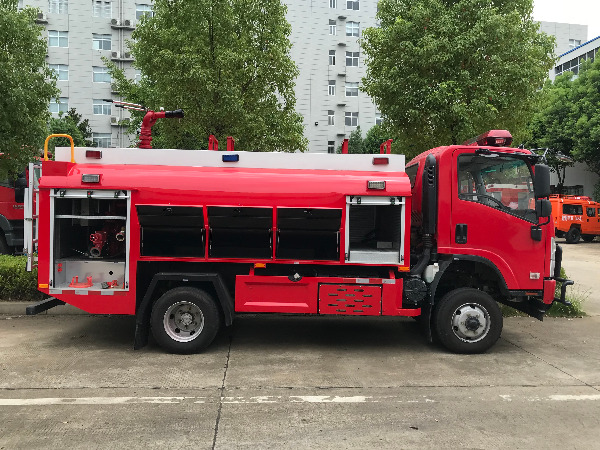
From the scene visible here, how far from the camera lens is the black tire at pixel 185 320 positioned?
20.0 ft

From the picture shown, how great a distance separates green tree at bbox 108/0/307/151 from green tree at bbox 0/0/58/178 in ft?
9.51

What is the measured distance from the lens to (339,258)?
619cm

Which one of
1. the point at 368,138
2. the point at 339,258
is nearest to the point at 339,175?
the point at 339,258

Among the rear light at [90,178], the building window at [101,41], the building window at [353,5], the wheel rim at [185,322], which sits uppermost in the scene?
the building window at [353,5]

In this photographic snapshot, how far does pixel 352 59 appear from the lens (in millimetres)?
46375

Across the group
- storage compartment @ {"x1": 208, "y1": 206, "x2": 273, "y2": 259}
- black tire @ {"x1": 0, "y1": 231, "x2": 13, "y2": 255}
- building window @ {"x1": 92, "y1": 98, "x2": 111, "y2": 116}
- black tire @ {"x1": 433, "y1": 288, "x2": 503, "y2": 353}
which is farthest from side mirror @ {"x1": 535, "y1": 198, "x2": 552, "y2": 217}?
building window @ {"x1": 92, "y1": 98, "x2": 111, "y2": 116}

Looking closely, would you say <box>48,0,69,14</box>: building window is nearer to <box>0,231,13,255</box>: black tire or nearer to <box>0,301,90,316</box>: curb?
<box>0,231,13,255</box>: black tire

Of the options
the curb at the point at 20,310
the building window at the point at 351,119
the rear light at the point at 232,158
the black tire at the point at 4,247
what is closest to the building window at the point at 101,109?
the building window at the point at 351,119

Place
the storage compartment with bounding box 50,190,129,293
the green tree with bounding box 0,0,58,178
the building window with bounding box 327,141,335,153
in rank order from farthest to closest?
the building window with bounding box 327,141,335,153, the green tree with bounding box 0,0,58,178, the storage compartment with bounding box 50,190,129,293

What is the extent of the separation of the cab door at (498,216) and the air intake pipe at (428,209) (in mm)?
237

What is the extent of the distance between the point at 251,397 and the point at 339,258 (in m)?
2.04

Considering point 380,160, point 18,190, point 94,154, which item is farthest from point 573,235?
point 94,154

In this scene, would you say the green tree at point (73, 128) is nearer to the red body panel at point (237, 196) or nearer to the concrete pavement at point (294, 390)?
the red body panel at point (237, 196)

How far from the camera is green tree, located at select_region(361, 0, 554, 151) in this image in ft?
34.3
